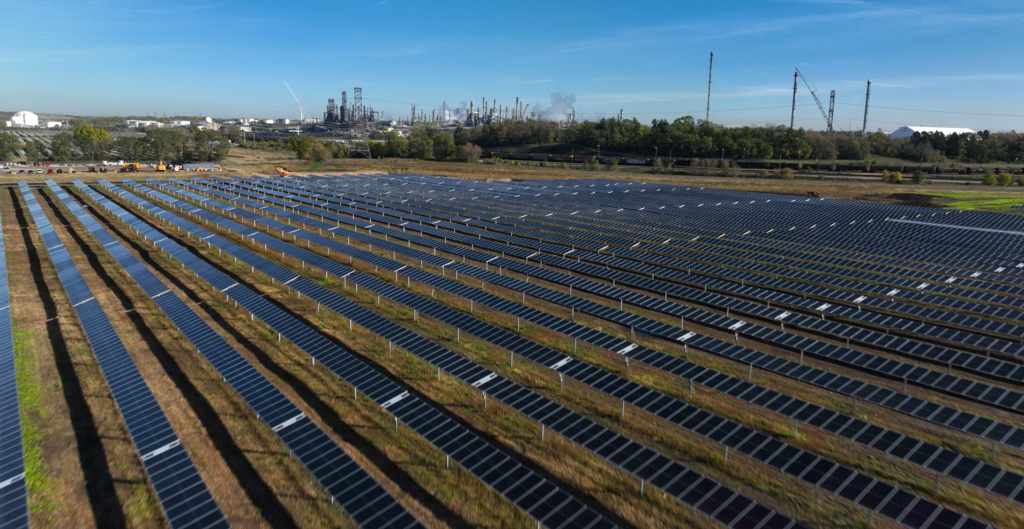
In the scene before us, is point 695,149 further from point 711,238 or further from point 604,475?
point 604,475

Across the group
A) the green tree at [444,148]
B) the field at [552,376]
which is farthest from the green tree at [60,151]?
the field at [552,376]

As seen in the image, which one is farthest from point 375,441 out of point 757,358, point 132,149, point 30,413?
point 132,149

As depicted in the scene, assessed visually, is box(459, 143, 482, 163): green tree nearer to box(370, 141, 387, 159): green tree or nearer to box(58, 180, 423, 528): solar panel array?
box(370, 141, 387, 159): green tree

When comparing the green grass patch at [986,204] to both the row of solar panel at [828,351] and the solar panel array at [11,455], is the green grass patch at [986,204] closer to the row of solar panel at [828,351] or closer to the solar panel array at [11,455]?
the row of solar panel at [828,351]

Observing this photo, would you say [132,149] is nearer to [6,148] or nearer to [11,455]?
[6,148]

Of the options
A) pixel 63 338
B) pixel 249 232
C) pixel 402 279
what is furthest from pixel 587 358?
pixel 249 232
